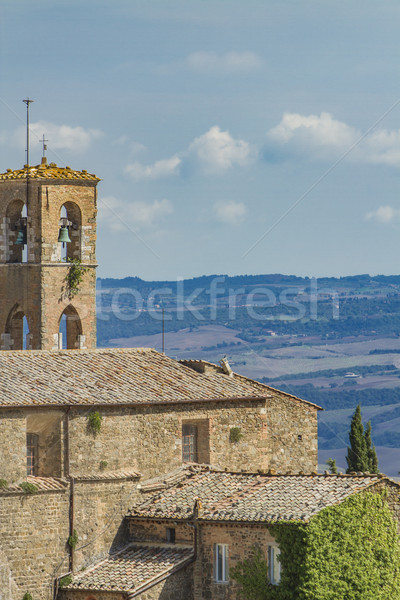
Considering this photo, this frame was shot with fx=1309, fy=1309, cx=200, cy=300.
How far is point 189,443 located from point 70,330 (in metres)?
8.27

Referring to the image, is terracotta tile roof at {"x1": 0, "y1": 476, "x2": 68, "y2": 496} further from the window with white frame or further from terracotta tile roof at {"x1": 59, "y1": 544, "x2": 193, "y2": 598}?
the window with white frame

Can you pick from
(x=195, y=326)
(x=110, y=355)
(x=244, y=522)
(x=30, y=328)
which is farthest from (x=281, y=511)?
(x=195, y=326)

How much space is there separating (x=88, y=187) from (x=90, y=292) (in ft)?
12.4

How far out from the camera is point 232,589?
120 ft

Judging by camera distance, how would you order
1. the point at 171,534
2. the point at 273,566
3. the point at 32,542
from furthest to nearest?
the point at 171,534 < the point at 32,542 < the point at 273,566

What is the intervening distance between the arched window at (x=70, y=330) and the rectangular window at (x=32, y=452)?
8.81m

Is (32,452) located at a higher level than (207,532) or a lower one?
higher

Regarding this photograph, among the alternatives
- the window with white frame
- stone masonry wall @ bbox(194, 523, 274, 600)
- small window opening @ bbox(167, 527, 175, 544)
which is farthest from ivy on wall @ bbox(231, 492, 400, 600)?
small window opening @ bbox(167, 527, 175, 544)

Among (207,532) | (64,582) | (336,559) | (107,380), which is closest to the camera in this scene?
(336,559)

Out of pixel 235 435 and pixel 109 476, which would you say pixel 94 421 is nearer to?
pixel 109 476

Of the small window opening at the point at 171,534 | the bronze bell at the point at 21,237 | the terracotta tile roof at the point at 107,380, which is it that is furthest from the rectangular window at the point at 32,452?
the bronze bell at the point at 21,237

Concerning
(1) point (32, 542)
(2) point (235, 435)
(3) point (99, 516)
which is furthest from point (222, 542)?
(2) point (235, 435)

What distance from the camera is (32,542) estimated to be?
3697cm

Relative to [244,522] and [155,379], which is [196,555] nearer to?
[244,522]
